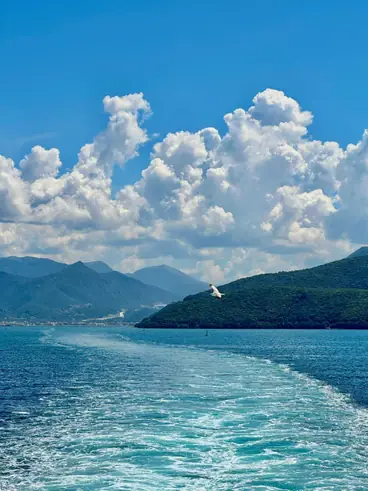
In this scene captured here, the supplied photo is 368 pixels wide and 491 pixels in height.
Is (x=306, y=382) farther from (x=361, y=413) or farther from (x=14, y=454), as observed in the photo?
(x=14, y=454)

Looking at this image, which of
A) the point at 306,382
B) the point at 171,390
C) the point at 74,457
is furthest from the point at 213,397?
the point at 74,457

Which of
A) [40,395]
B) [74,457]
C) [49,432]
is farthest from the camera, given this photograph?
[40,395]

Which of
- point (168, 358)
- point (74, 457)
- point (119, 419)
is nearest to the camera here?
point (74, 457)

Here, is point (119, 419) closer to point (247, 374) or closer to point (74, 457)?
Answer: point (74, 457)

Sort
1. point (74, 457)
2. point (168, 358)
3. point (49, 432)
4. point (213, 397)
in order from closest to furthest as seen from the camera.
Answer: point (74, 457)
point (49, 432)
point (213, 397)
point (168, 358)

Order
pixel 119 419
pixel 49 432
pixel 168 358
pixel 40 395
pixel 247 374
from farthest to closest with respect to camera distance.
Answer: pixel 168 358 → pixel 247 374 → pixel 40 395 → pixel 119 419 → pixel 49 432

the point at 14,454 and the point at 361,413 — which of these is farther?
the point at 361,413

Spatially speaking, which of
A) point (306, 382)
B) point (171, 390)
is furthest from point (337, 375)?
point (171, 390)
